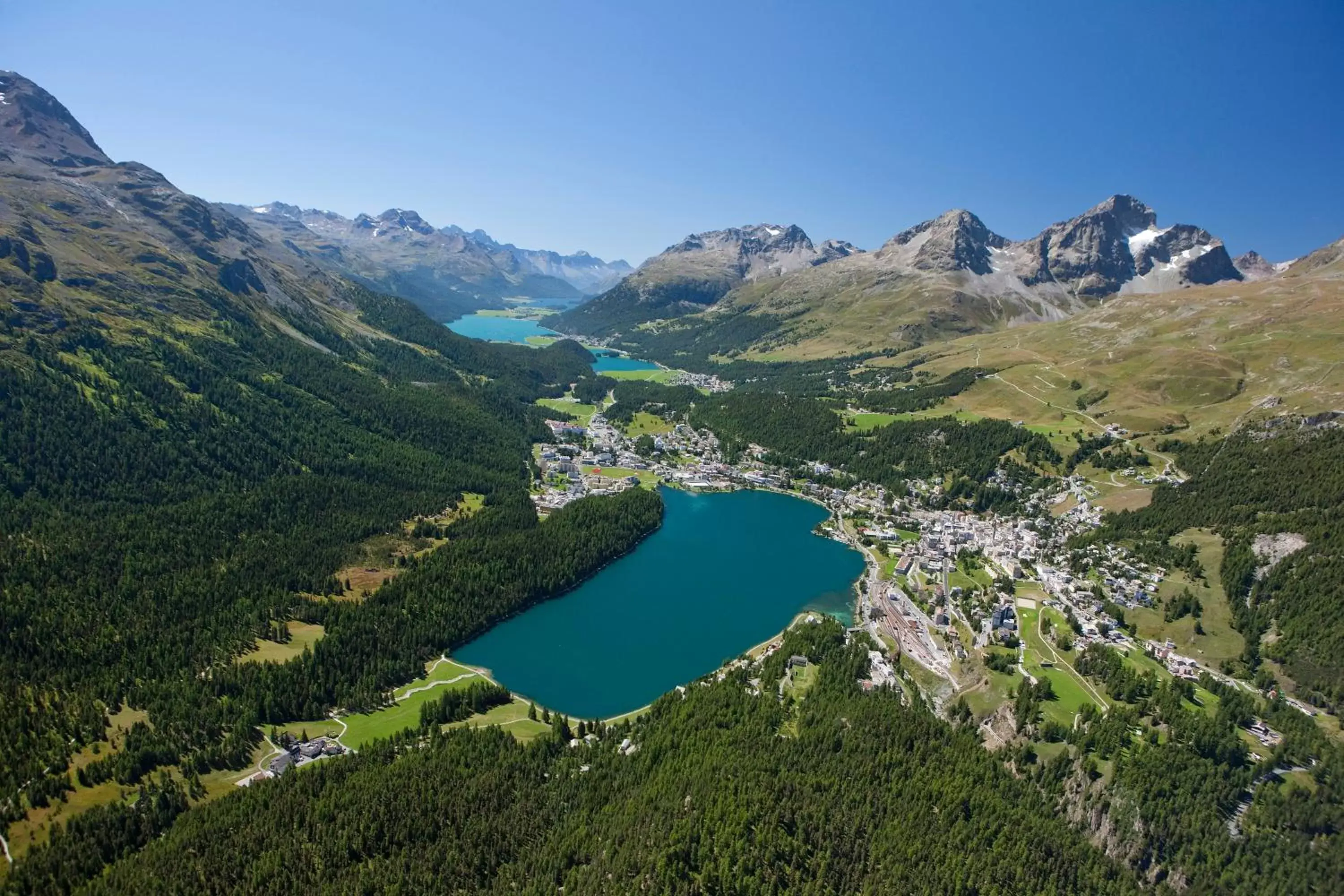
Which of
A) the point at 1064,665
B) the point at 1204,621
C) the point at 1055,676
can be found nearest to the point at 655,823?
the point at 1055,676

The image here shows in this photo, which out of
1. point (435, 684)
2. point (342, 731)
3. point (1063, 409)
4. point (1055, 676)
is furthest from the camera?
point (1063, 409)

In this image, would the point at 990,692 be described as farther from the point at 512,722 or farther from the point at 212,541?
the point at 212,541

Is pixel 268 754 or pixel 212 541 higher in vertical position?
pixel 212 541

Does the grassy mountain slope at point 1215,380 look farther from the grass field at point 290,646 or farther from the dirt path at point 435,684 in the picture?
the grass field at point 290,646

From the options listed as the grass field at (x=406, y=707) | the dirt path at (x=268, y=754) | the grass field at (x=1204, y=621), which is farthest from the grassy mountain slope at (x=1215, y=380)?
the dirt path at (x=268, y=754)

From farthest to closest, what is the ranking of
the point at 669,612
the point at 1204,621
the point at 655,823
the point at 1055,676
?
the point at 669,612
the point at 1204,621
the point at 1055,676
the point at 655,823

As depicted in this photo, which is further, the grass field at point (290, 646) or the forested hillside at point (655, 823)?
the grass field at point (290, 646)

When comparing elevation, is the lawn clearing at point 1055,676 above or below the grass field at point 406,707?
above

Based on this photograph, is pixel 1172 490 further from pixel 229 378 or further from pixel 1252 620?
pixel 229 378
